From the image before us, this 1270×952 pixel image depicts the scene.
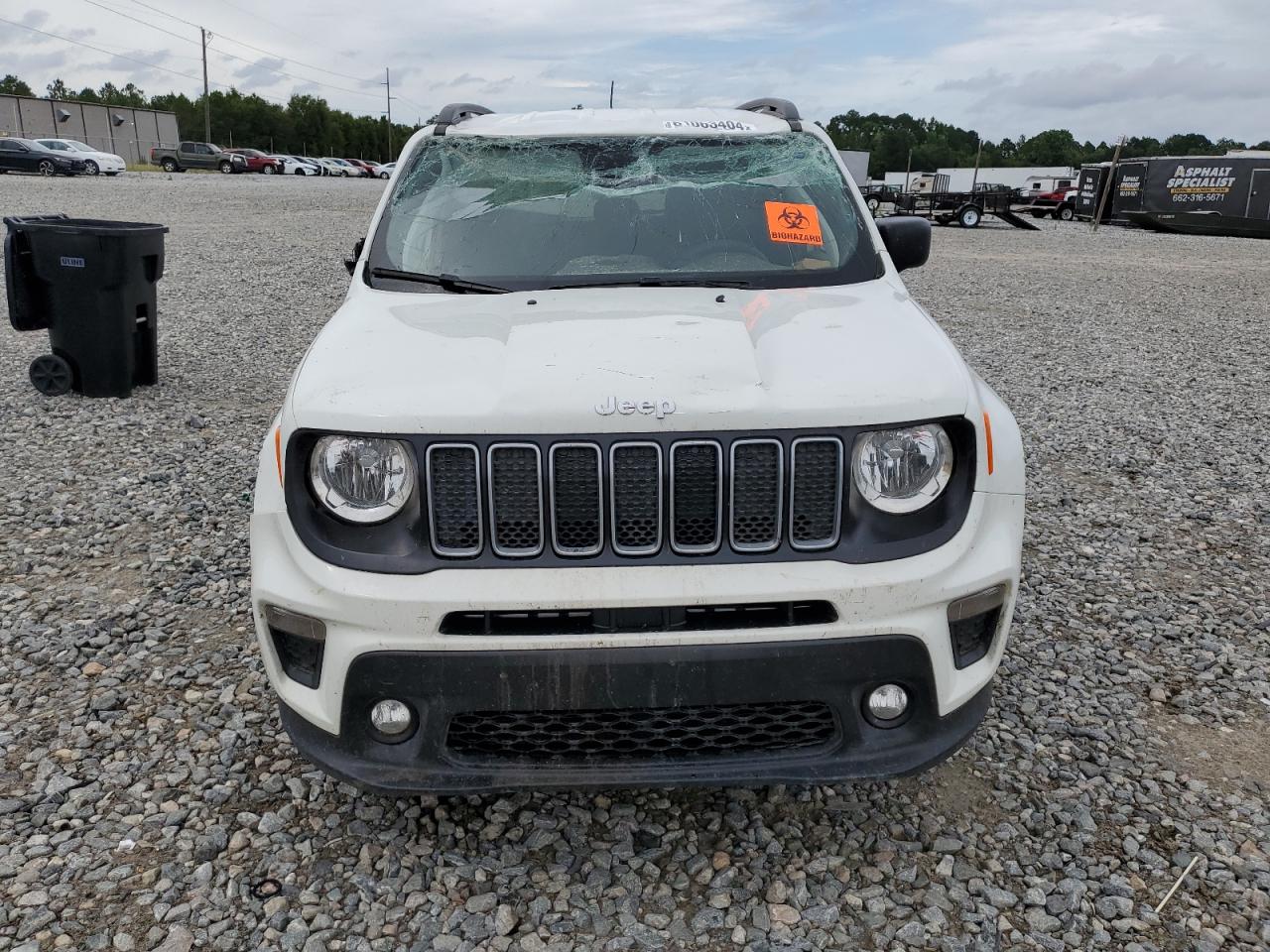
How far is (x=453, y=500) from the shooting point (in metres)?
2.31

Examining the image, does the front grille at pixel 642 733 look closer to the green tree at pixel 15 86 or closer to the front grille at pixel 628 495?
the front grille at pixel 628 495

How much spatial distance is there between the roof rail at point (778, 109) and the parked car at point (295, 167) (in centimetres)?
5698

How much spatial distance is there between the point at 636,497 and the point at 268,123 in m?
110

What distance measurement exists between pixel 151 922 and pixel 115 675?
4.64ft

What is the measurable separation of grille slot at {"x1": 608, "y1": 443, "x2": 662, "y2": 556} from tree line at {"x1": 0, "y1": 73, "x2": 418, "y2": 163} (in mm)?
97359

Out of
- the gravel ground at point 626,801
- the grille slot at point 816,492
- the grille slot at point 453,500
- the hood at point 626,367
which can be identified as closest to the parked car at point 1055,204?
the gravel ground at point 626,801

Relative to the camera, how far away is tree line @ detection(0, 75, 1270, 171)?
98.2 metres

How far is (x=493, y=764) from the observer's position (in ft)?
7.85

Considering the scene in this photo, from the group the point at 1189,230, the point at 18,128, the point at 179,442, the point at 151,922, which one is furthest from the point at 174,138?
the point at 151,922

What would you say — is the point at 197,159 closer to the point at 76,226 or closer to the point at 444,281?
the point at 76,226

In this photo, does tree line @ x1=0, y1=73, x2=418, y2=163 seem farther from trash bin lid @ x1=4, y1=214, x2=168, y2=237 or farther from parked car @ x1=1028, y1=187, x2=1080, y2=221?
trash bin lid @ x1=4, y1=214, x2=168, y2=237

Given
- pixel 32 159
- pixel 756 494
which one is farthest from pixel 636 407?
pixel 32 159

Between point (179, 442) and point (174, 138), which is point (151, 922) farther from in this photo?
point (174, 138)

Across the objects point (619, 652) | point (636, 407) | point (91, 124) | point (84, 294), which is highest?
point (91, 124)
